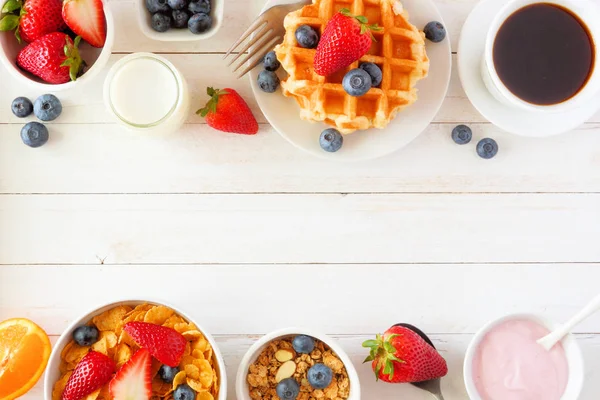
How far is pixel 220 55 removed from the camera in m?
1.57

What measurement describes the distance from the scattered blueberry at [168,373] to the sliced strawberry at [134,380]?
0.03 m

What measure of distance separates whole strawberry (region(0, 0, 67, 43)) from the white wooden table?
15cm

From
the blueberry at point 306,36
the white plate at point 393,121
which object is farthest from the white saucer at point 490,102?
the blueberry at point 306,36

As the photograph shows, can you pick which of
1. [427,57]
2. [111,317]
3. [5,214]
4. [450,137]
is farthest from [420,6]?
[5,214]

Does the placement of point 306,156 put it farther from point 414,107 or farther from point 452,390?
point 452,390

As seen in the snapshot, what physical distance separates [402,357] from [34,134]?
35.1 inches

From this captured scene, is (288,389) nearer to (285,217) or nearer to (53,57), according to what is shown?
(285,217)

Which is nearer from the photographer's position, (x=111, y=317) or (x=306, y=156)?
(x=111, y=317)

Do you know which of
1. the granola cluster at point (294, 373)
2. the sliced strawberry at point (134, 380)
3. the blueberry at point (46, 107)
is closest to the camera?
the sliced strawberry at point (134, 380)

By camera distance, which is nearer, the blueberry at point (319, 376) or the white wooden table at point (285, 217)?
the blueberry at point (319, 376)

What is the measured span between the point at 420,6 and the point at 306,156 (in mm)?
393

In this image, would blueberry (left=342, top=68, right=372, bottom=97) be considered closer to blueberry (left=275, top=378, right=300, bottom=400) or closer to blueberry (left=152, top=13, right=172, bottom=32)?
blueberry (left=152, top=13, right=172, bottom=32)

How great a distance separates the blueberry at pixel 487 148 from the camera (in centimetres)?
153

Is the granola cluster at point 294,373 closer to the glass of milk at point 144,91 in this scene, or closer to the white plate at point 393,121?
the white plate at point 393,121
